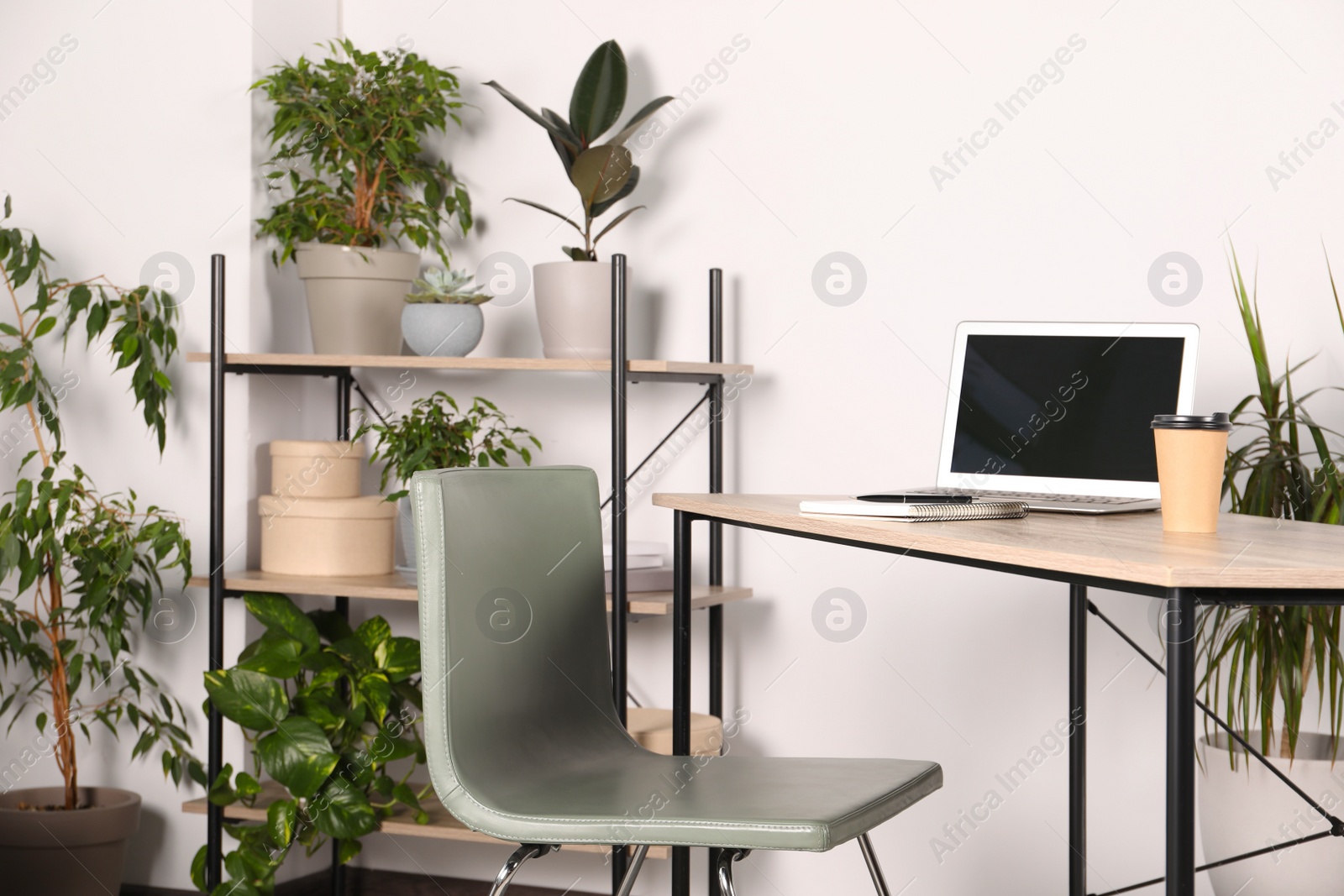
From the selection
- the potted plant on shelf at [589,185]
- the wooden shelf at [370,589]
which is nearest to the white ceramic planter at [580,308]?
the potted plant on shelf at [589,185]

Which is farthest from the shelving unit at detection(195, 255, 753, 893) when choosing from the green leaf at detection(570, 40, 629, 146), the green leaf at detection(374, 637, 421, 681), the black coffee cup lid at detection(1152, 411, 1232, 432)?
the black coffee cup lid at detection(1152, 411, 1232, 432)

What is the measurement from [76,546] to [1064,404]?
1806 millimetres

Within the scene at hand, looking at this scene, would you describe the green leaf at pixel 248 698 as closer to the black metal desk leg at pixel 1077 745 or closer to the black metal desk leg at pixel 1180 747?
the black metal desk leg at pixel 1077 745

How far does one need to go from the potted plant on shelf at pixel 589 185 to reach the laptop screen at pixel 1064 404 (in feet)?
2.48

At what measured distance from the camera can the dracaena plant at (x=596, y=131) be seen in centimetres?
239

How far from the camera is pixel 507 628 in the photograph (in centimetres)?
150

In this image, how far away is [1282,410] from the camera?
2291 millimetres

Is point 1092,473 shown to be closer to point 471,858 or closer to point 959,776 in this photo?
point 959,776

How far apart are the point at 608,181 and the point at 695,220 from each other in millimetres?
306

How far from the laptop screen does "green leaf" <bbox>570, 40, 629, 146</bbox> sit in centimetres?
91

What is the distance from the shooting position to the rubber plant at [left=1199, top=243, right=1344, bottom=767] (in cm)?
200

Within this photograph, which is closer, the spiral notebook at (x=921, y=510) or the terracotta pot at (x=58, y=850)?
the spiral notebook at (x=921, y=510)

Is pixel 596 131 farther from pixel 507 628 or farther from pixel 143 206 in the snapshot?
pixel 507 628

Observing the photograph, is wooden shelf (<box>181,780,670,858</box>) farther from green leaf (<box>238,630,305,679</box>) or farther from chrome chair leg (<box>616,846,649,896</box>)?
chrome chair leg (<box>616,846,649,896</box>)
